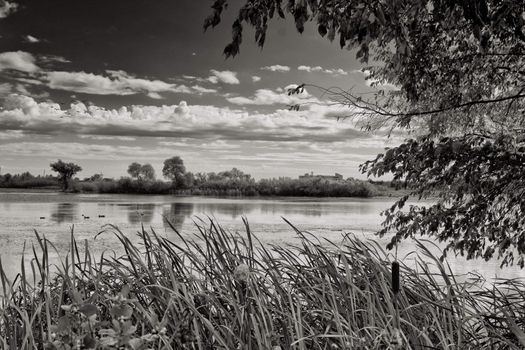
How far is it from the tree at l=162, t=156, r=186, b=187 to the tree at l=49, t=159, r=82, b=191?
48.8 ft

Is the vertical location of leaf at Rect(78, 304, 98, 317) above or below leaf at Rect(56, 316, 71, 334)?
above

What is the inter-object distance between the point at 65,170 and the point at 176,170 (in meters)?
18.0

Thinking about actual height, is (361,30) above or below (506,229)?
above

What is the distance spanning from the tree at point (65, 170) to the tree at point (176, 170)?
14880 millimetres

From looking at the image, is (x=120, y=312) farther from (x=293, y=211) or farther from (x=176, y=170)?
(x=176, y=170)

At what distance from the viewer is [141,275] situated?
3.19m

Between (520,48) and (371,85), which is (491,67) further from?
(371,85)

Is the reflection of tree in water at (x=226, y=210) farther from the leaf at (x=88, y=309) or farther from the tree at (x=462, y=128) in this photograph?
the leaf at (x=88, y=309)

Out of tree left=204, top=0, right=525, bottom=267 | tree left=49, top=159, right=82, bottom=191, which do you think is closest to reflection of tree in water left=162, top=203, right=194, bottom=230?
tree left=204, top=0, right=525, bottom=267

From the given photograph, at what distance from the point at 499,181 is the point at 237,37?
3.60 m

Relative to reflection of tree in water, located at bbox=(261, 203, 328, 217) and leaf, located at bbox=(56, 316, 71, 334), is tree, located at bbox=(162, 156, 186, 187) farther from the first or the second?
leaf, located at bbox=(56, 316, 71, 334)

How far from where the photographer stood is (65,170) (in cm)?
6469

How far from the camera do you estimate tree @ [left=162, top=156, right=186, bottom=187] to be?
57.2 m

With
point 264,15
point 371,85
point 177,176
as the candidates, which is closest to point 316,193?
point 177,176
